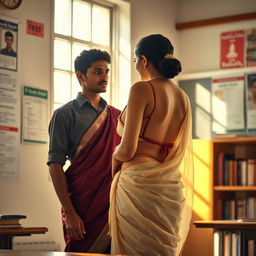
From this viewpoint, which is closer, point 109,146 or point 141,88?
point 141,88

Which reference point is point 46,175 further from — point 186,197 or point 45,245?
point 186,197

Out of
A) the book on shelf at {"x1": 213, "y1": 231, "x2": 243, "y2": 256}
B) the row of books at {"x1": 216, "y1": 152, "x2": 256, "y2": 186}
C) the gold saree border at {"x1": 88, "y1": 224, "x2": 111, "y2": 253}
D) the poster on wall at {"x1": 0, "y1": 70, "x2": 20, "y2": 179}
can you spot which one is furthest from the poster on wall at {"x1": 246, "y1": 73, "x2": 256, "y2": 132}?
the gold saree border at {"x1": 88, "y1": 224, "x2": 111, "y2": 253}

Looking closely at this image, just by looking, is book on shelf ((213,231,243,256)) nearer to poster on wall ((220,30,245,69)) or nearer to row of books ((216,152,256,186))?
row of books ((216,152,256,186))

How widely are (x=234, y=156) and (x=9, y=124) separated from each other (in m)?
2.32

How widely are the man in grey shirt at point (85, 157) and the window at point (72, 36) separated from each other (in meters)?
1.27

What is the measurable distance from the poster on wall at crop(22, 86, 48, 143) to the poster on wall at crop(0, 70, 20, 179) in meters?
0.07

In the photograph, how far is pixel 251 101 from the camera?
604cm

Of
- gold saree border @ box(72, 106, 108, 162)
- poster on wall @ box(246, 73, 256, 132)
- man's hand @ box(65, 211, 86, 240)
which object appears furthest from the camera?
poster on wall @ box(246, 73, 256, 132)

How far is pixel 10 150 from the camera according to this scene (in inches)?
178

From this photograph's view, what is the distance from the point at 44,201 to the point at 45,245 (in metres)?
0.30

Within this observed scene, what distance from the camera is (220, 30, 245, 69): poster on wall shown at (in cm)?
614

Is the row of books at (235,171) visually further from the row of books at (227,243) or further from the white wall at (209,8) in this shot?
the white wall at (209,8)

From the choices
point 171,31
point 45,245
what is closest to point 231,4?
point 171,31

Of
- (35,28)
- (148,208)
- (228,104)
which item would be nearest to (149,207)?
(148,208)
